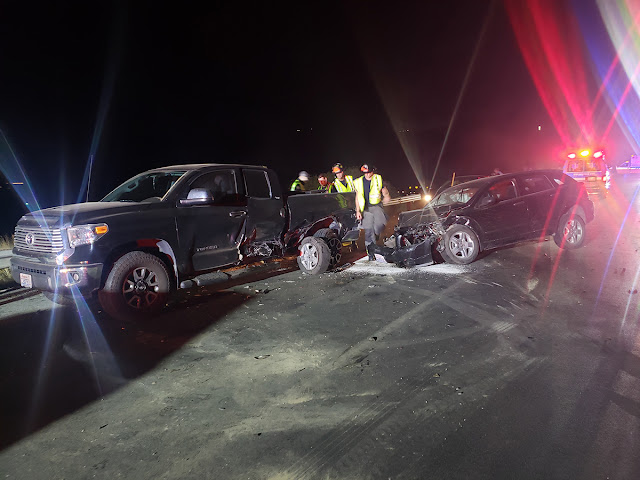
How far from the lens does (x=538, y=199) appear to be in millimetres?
8422

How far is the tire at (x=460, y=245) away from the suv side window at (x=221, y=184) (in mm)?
3937

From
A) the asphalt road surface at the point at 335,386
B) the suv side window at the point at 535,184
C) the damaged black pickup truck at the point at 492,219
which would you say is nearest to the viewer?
the asphalt road surface at the point at 335,386

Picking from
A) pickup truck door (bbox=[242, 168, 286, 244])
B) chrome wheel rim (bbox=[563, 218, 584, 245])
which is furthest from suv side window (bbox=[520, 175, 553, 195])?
pickup truck door (bbox=[242, 168, 286, 244])

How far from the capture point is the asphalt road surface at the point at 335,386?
2.68 meters

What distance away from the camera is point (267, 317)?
542 centimetres

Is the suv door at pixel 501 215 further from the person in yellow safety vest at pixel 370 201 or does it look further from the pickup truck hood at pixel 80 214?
the pickup truck hood at pixel 80 214

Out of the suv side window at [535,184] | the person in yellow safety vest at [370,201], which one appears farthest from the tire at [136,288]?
the suv side window at [535,184]

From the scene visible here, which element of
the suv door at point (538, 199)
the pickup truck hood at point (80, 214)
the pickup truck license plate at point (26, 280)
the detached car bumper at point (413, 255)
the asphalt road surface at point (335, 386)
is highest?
the pickup truck hood at point (80, 214)

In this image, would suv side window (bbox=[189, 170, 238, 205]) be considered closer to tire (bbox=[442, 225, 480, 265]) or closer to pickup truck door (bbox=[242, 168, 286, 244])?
pickup truck door (bbox=[242, 168, 286, 244])

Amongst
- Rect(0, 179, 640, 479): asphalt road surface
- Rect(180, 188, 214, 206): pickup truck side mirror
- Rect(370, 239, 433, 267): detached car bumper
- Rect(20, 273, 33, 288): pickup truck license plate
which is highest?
Rect(180, 188, 214, 206): pickup truck side mirror

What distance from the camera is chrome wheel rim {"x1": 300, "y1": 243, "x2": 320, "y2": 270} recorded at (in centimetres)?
766

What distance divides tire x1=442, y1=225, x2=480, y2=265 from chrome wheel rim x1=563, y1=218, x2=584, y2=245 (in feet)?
7.26

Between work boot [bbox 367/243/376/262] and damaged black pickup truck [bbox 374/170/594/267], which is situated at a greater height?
damaged black pickup truck [bbox 374/170/594/267]

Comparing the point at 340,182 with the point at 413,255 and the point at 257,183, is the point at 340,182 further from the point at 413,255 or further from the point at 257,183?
the point at 257,183
